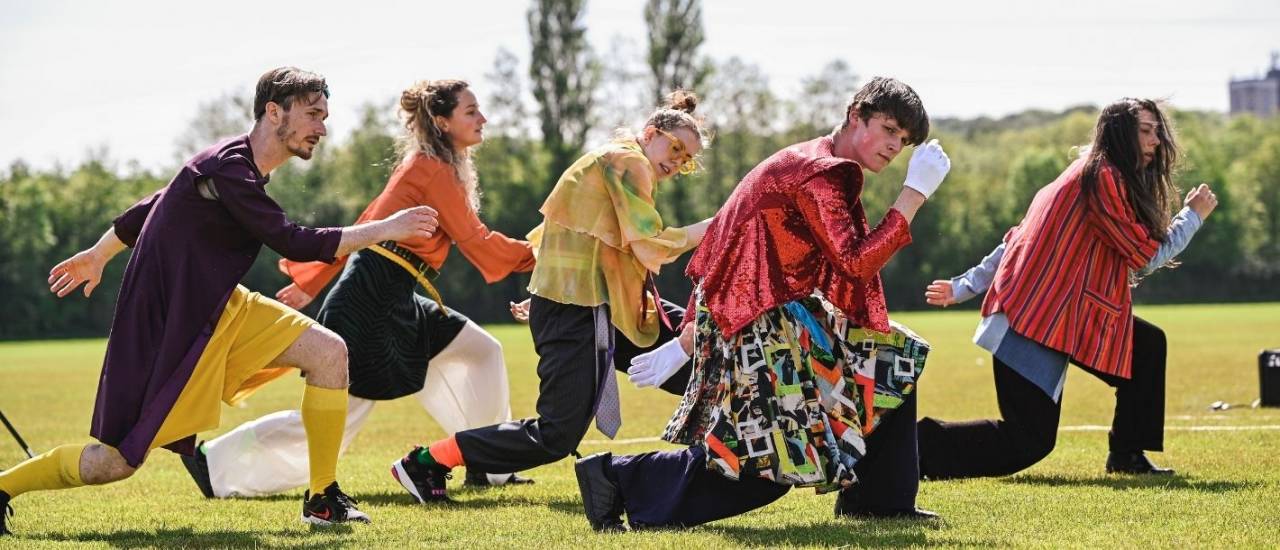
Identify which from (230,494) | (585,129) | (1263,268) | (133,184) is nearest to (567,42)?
(585,129)

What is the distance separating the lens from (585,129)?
64.0 meters

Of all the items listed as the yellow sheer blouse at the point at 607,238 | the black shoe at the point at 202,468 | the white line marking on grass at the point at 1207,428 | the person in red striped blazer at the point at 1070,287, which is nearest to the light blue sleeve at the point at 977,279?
the person in red striped blazer at the point at 1070,287

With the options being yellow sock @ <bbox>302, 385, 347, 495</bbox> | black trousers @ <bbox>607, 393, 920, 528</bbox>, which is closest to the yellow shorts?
yellow sock @ <bbox>302, 385, 347, 495</bbox>

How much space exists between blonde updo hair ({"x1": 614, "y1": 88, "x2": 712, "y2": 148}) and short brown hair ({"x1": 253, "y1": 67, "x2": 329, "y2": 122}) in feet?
4.67

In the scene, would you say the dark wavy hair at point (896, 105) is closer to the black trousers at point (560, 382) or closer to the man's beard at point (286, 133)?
the black trousers at point (560, 382)

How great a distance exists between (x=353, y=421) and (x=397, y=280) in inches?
34.3

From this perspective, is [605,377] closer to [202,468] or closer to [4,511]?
[202,468]

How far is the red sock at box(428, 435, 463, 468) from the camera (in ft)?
23.0

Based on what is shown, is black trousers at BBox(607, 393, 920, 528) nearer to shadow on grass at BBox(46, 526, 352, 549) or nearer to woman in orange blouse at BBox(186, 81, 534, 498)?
shadow on grass at BBox(46, 526, 352, 549)

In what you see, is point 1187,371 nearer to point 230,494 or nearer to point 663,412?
point 663,412

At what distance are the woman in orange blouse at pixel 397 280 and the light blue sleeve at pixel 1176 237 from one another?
3.06 metres

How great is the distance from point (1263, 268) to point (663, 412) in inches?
2772

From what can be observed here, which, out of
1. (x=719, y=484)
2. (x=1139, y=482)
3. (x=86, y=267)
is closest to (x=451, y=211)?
(x=86, y=267)

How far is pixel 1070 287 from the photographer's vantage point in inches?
284
